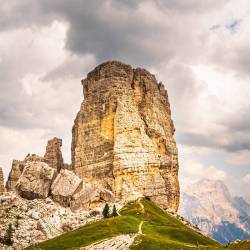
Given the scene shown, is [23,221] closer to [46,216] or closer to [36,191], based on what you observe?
[46,216]

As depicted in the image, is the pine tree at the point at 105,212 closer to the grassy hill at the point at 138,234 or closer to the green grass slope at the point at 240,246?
the grassy hill at the point at 138,234

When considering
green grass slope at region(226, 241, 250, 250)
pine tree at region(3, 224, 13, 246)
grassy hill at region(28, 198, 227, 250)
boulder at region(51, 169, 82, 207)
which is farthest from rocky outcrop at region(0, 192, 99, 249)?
green grass slope at region(226, 241, 250, 250)

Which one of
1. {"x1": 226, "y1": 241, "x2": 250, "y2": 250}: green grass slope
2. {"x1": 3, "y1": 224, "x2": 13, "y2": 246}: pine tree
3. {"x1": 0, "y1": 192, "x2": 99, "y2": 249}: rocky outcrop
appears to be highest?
{"x1": 0, "y1": 192, "x2": 99, "y2": 249}: rocky outcrop

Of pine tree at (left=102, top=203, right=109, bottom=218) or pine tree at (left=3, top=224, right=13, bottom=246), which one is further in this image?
pine tree at (left=102, top=203, right=109, bottom=218)

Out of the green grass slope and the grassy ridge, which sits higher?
the grassy ridge

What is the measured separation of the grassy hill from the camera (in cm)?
13168

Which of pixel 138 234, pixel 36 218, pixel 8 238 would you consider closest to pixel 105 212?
pixel 36 218

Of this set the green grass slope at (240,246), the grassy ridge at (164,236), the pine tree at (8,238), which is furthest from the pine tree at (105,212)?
the green grass slope at (240,246)

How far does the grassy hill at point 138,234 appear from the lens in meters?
132

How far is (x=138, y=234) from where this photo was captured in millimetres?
141250

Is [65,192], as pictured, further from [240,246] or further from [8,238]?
[240,246]

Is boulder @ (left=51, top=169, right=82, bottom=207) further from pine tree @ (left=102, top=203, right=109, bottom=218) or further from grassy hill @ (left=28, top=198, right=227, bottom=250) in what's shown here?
grassy hill @ (left=28, top=198, right=227, bottom=250)

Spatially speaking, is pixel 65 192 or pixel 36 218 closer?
pixel 36 218

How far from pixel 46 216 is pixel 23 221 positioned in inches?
341
